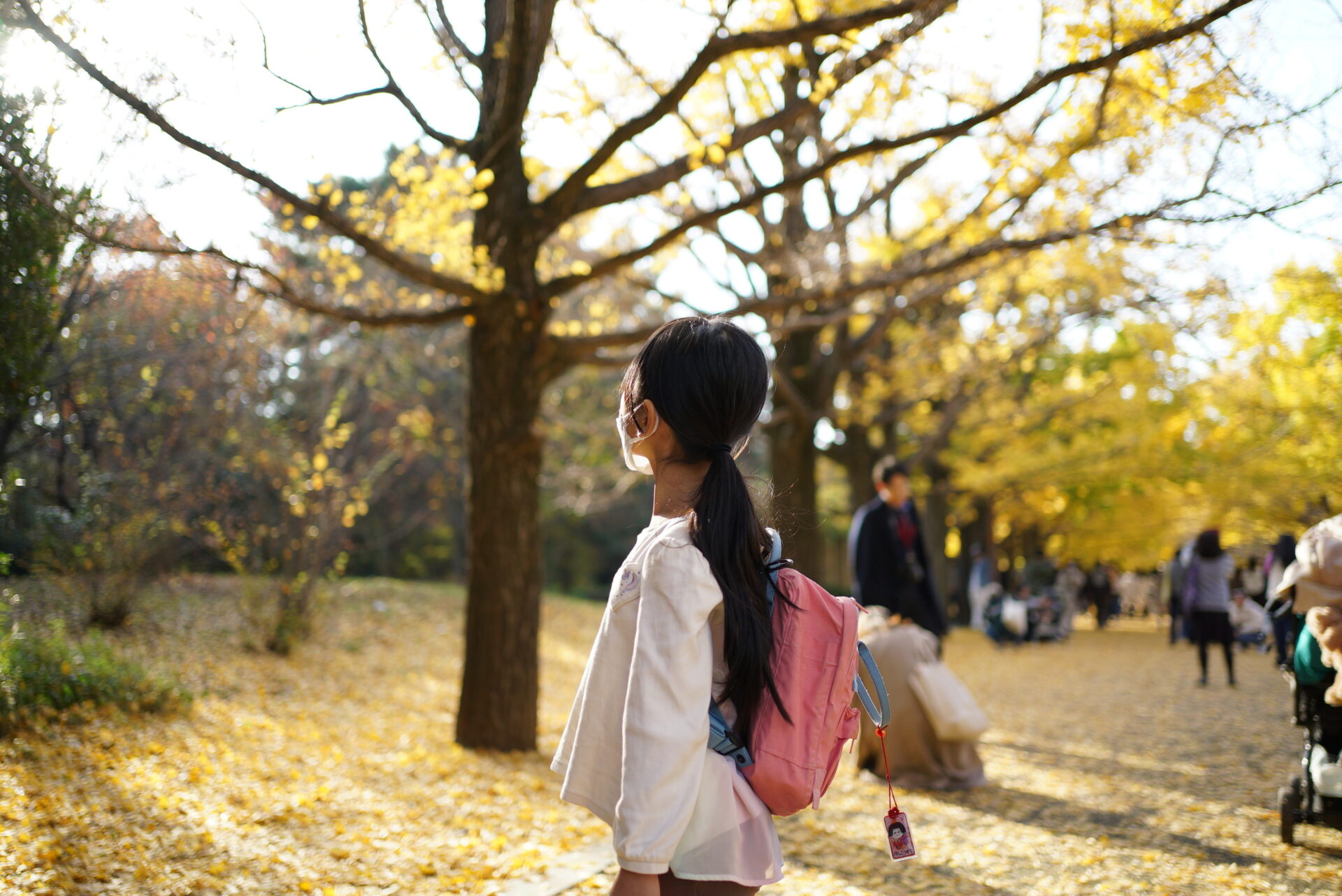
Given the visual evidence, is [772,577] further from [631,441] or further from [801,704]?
[631,441]

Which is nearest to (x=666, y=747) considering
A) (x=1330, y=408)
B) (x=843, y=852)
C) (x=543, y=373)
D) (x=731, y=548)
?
(x=731, y=548)

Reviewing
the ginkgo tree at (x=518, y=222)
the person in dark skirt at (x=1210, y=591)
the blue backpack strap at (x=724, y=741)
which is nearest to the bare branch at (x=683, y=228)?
the ginkgo tree at (x=518, y=222)

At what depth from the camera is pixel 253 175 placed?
4.83m

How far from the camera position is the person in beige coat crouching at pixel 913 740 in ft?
20.5

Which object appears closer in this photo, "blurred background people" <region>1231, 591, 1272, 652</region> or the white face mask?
the white face mask

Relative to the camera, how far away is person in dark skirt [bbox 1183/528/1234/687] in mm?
10234

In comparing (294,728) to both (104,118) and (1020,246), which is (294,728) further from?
(1020,246)

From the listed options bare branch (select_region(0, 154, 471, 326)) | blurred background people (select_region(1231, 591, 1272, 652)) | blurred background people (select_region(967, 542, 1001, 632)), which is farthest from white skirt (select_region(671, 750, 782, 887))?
blurred background people (select_region(967, 542, 1001, 632))

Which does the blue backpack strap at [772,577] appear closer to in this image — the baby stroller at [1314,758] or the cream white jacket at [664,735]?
the cream white jacket at [664,735]

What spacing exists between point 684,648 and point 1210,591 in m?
10.5

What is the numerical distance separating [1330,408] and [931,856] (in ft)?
22.2

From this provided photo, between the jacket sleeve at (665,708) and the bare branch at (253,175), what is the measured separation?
384 cm

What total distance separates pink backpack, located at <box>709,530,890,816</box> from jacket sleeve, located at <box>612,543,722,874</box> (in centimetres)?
15

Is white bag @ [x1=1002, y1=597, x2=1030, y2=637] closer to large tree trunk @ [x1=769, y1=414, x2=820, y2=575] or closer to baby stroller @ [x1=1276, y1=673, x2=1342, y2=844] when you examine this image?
large tree trunk @ [x1=769, y1=414, x2=820, y2=575]
